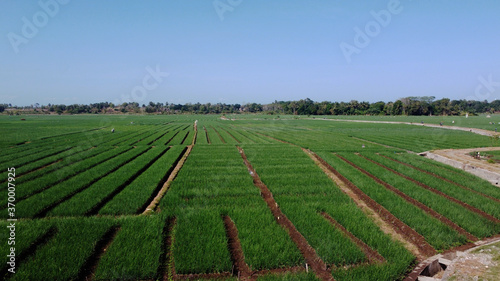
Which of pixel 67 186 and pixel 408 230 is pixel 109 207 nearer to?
pixel 67 186

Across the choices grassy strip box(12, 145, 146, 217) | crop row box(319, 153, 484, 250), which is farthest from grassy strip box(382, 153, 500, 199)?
grassy strip box(12, 145, 146, 217)

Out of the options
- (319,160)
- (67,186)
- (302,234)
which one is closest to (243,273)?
(302,234)

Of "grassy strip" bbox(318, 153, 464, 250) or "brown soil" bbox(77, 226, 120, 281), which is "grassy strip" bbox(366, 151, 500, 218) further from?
"brown soil" bbox(77, 226, 120, 281)

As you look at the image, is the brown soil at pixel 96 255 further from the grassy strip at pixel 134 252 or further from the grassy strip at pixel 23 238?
the grassy strip at pixel 23 238

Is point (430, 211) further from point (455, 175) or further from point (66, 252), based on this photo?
point (66, 252)

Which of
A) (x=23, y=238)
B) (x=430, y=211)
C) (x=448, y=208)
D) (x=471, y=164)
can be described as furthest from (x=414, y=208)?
(x=23, y=238)
